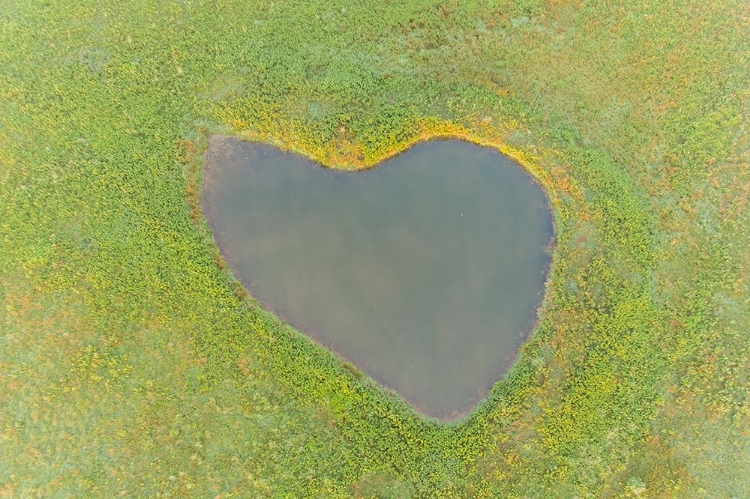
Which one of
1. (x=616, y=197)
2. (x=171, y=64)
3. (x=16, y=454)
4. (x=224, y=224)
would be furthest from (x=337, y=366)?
(x=171, y=64)

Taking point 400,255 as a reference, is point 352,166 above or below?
above

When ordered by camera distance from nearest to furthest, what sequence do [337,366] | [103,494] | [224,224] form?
[103,494] < [337,366] < [224,224]

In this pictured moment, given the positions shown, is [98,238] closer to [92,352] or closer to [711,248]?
[92,352]
